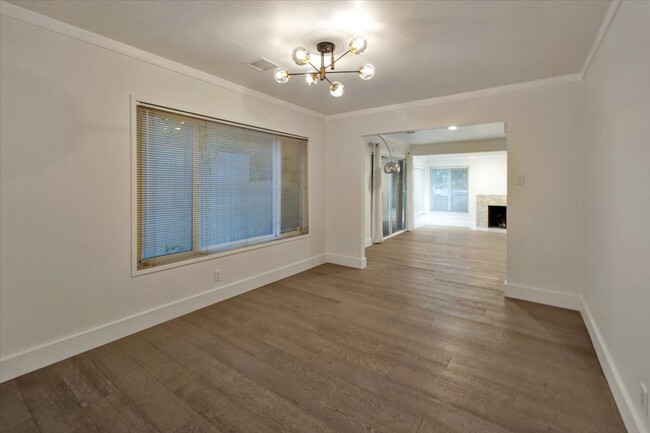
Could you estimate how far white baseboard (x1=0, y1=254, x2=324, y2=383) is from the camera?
2113 millimetres

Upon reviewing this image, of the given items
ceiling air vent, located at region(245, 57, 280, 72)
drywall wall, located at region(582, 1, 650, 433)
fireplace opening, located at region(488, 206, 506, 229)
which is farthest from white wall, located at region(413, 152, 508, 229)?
ceiling air vent, located at region(245, 57, 280, 72)

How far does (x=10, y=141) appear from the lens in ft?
6.73

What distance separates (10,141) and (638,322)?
4.01m

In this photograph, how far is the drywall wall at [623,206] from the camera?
1.48 meters

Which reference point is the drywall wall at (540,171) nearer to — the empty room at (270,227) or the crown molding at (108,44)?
the empty room at (270,227)

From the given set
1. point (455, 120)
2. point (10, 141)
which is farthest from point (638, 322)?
point (10, 141)

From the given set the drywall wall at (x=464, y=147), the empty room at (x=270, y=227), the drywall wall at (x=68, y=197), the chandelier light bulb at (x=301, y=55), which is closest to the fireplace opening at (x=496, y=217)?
the drywall wall at (x=464, y=147)

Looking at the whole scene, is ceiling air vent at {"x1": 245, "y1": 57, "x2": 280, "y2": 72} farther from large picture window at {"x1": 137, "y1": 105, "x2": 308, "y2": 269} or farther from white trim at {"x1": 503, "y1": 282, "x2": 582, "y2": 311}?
white trim at {"x1": 503, "y1": 282, "x2": 582, "y2": 311}

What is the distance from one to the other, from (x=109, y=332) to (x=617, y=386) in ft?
12.3

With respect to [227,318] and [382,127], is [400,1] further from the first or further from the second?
[227,318]

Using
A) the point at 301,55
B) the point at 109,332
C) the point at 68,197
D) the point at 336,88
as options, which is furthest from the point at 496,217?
the point at 68,197

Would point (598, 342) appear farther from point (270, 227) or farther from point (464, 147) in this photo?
point (464, 147)

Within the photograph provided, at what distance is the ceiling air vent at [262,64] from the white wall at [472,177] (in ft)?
23.8

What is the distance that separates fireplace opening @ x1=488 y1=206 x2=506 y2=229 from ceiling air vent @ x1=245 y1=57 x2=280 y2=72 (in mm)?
8707
